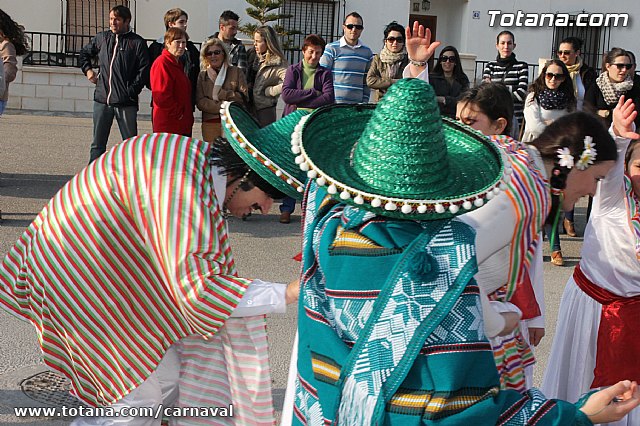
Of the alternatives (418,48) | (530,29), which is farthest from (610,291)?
(530,29)

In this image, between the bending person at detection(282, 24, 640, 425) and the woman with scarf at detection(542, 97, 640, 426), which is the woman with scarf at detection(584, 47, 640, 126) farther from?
the bending person at detection(282, 24, 640, 425)

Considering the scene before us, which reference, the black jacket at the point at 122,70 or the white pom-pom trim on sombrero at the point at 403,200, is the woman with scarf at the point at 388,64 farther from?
the white pom-pom trim on sombrero at the point at 403,200

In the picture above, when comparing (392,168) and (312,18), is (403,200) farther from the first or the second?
(312,18)

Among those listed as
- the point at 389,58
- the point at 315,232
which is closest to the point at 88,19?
the point at 389,58

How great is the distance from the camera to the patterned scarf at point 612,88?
941 centimetres

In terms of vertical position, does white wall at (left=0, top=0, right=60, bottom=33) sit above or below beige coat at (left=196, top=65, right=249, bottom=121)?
above

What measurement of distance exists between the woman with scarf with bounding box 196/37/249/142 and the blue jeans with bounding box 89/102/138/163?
73 centimetres

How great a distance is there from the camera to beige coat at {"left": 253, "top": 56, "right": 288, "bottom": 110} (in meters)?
9.11

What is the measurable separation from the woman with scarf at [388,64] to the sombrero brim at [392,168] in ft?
24.1

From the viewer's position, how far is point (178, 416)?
3.11m

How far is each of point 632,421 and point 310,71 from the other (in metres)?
5.61

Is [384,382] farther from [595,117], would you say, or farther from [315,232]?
[595,117]

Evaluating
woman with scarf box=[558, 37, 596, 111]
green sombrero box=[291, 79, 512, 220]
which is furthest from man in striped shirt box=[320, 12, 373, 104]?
green sombrero box=[291, 79, 512, 220]

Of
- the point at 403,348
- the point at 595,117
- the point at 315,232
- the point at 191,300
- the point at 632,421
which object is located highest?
the point at 595,117
